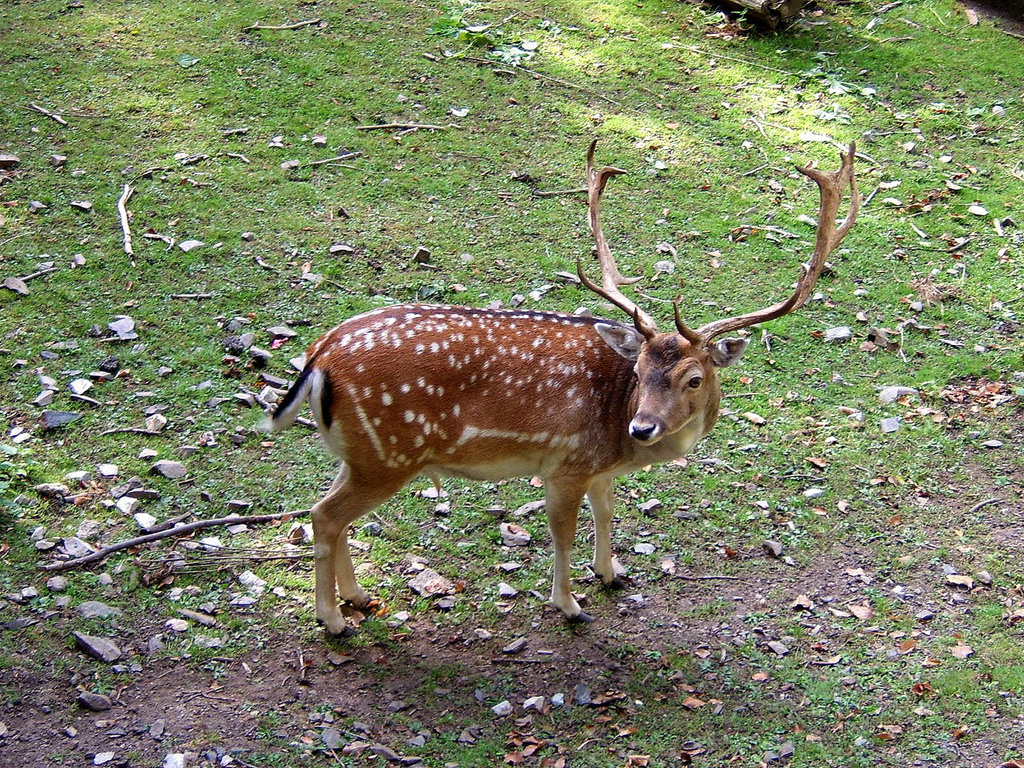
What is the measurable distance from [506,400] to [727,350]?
3.91 ft

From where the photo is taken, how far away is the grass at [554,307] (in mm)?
5621

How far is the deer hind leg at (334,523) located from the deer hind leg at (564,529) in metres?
0.86

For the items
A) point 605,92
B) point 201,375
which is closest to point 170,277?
point 201,375

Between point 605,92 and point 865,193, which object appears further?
point 605,92

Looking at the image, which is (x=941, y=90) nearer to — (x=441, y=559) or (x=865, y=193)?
(x=865, y=193)

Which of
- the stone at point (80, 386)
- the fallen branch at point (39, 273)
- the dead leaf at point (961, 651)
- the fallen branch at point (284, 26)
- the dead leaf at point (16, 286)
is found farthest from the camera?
the fallen branch at point (284, 26)

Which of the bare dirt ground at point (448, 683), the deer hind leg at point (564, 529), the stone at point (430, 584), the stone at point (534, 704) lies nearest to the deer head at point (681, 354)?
the deer hind leg at point (564, 529)

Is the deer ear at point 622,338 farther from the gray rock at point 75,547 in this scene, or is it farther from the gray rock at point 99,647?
the gray rock at point 75,547

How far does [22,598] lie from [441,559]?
7.41 ft

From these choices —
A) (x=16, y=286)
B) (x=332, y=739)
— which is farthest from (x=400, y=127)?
(x=332, y=739)

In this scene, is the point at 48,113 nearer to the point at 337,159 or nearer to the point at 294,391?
the point at 337,159

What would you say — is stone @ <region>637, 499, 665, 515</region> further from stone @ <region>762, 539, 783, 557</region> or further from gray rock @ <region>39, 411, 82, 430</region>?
gray rock @ <region>39, 411, 82, 430</region>

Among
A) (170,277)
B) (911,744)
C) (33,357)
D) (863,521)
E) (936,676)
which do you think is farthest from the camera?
(170,277)

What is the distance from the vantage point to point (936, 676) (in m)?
5.71
